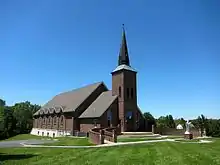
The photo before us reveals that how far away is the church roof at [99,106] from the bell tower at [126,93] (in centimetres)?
164

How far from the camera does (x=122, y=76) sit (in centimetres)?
4478

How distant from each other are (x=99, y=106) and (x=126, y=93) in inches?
211

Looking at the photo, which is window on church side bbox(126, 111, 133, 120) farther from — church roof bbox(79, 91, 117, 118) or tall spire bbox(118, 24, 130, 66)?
tall spire bbox(118, 24, 130, 66)

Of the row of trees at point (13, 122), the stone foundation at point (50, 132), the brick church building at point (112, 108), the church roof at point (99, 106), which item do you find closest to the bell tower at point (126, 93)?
the brick church building at point (112, 108)

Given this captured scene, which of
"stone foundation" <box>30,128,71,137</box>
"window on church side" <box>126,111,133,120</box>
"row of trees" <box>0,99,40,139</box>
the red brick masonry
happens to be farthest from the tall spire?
"row of trees" <box>0,99,40,139</box>

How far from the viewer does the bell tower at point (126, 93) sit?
43938 mm

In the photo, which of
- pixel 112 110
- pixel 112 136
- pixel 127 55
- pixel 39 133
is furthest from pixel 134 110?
pixel 39 133

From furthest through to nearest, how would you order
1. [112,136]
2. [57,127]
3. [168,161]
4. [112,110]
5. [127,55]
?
[57,127] < [127,55] < [112,110] < [112,136] < [168,161]

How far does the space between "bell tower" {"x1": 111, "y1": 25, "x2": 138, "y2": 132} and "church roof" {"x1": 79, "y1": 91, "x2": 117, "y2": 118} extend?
1.64 metres

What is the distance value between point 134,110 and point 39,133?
3087 centimetres

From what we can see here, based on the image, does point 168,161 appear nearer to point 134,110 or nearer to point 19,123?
point 134,110

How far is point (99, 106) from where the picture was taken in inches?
1794

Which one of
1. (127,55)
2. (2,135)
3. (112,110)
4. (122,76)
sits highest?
(127,55)

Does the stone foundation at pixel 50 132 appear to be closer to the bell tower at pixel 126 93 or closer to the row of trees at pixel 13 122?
the row of trees at pixel 13 122
